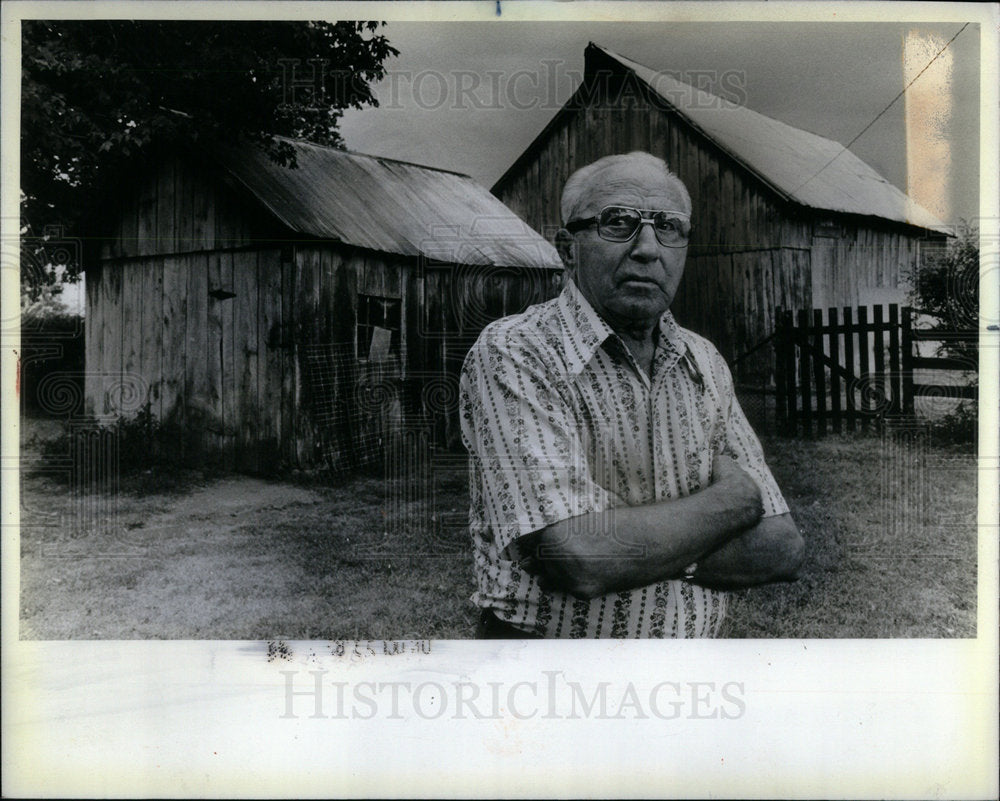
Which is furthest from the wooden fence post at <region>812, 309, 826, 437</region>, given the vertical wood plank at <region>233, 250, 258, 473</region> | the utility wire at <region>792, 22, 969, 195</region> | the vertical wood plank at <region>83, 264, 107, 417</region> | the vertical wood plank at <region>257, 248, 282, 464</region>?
the vertical wood plank at <region>83, 264, 107, 417</region>

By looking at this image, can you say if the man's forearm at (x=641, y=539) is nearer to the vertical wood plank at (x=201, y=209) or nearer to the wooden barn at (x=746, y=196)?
the wooden barn at (x=746, y=196)

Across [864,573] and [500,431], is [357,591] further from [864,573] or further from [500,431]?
[864,573]

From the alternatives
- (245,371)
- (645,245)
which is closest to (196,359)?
(245,371)

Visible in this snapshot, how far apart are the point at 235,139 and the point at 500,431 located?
1.80 metres

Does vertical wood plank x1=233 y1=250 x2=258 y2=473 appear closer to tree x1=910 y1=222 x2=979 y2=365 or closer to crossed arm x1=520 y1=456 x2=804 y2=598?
crossed arm x1=520 y1=456 x2=804 y2=598

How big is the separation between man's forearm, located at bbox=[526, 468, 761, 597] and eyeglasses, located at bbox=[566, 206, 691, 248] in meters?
0.96

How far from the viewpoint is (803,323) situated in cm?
350

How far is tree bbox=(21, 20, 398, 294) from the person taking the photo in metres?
3.46

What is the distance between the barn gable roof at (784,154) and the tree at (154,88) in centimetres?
87

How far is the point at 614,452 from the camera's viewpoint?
307 centimetres

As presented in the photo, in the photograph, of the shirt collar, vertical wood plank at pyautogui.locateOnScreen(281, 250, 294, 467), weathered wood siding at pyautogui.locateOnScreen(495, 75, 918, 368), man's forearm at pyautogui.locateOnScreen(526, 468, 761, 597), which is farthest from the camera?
vertical wood plank at pyautogui.locateOnScreen(281, 250, 294, 467)

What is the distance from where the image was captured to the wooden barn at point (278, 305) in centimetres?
346

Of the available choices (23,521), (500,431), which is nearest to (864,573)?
(500,431)

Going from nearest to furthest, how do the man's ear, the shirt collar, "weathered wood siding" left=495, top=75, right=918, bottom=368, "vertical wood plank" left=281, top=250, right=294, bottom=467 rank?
the shirt collar
the man's ear
"weathered wood siding" left=495, top=75, right=918, bottom=368
"vertical wood plank" left=281, top=250, right=294, bottom=467
